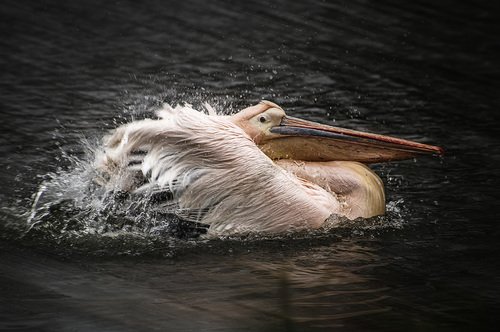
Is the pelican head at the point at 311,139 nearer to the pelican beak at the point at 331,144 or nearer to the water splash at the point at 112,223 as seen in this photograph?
the pelican beak at the point at 331,144

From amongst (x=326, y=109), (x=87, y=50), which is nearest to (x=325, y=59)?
(x=326, y=109)

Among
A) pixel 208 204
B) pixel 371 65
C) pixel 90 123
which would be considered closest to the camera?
pixel 208 204

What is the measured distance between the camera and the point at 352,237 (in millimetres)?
5320

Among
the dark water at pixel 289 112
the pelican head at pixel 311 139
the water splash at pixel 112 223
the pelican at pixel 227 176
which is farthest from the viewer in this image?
the pelican head at pixel 311 139

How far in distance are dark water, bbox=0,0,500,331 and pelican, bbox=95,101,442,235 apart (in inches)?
5.9

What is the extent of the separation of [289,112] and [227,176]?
7.68ft

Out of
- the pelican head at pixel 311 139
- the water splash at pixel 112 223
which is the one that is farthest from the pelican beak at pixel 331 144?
the water splash at pixel 112 223

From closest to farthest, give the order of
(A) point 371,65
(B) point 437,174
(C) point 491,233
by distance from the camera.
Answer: (C) point 491,233 < (B) point 437,174 < (A) point 371,65

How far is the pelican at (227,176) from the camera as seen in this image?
16.3 ft

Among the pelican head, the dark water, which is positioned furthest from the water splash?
the pelican head

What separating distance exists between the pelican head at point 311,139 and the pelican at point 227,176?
→ 14 mm

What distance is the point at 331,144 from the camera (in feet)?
18.2

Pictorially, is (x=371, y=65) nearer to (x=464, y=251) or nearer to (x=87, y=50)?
(x=87, y=50)

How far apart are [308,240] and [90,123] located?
2.43 metres
